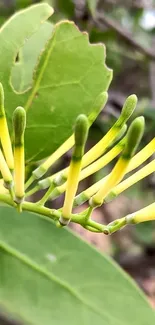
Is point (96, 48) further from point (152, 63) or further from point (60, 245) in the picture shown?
point (152, 63)

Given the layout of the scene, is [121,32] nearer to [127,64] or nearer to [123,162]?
[127,64]

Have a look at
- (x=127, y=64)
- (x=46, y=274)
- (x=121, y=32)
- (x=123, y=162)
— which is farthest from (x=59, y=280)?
(x=127, y=64)

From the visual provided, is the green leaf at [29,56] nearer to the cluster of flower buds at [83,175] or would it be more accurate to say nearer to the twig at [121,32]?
the cluster of flower buds at [83,175]

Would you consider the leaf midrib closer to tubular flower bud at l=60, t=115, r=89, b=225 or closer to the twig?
tubular flower bud at l=60, t=115, r=89, b=225

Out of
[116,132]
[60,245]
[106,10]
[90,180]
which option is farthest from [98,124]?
[116,132]

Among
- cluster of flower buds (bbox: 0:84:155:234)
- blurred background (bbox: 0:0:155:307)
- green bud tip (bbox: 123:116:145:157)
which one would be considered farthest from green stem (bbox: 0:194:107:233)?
blurred background (bbox: 0:0:155:307)

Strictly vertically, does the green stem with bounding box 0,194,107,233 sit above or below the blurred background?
above

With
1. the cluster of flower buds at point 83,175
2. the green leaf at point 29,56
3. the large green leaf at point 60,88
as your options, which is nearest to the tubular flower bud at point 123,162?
the cluster of flower buds at point 83,175
